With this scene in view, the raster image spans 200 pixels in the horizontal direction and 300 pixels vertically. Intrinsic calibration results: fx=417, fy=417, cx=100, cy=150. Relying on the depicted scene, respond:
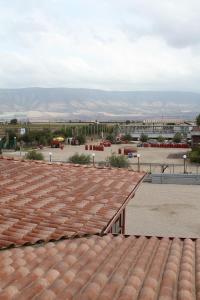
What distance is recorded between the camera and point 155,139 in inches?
3871

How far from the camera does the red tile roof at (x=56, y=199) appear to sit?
7.62 m

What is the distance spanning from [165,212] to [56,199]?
15.1m

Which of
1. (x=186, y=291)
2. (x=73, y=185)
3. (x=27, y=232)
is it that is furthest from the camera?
(x=73, y=185)

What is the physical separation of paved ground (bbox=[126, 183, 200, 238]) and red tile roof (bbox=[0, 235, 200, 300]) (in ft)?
41.5

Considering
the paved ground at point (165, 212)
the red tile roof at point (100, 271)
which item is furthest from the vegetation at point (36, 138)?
the red tile roof at point (100, 271)

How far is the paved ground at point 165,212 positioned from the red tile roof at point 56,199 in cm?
693

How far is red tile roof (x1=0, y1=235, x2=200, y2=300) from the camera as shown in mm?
4785

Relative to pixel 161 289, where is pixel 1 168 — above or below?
above

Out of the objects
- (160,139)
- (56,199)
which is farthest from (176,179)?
(160,139)

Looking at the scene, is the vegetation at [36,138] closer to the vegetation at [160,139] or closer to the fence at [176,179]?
the vegetation at [160,139]

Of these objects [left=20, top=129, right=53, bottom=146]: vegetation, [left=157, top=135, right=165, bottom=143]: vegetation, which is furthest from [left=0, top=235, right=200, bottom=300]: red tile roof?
[left=157, top=135, right=165, bottom=143]: vegetation

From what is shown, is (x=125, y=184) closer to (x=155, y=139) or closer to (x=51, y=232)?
(x=51, y=232)

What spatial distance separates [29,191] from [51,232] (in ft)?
9.46

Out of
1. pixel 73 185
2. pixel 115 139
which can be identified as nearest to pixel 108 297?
pixel 73 185
